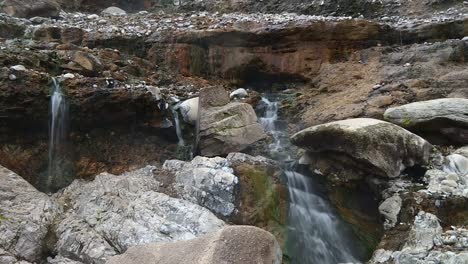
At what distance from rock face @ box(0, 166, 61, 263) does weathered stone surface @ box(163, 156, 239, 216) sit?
1.80 meters

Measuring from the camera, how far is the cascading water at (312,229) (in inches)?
230

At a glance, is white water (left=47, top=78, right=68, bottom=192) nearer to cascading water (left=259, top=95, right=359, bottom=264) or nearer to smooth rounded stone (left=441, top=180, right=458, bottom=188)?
cascading water (left=259, top=95, right=359, bottom=264)

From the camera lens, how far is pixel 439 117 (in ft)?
22.5

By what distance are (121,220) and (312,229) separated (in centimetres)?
271

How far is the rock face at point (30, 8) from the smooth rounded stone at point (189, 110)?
7454mm

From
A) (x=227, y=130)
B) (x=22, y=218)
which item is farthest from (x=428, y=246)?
(x=22, y=218)

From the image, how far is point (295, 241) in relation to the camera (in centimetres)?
591

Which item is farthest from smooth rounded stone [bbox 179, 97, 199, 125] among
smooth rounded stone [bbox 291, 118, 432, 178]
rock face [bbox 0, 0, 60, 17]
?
rock face [bbox 0, 0, 60, 17]

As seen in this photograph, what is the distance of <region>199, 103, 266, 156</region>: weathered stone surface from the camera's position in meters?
7.26

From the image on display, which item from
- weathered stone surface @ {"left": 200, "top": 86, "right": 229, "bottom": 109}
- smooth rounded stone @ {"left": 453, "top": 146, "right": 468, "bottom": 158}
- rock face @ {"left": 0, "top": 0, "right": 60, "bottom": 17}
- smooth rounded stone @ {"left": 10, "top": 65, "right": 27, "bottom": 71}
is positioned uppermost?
rock face @ {"left": 0, "top": 0, "right": 60, "bottom": 17}

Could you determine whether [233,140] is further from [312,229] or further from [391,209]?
[391,209]

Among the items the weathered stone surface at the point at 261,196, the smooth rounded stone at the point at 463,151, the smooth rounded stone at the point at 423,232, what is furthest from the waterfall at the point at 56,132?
the smooth rounded stone at the point at 463,151

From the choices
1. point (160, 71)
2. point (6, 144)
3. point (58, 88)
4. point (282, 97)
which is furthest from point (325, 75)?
point (6, 144)

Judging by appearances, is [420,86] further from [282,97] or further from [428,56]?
[282,97]
